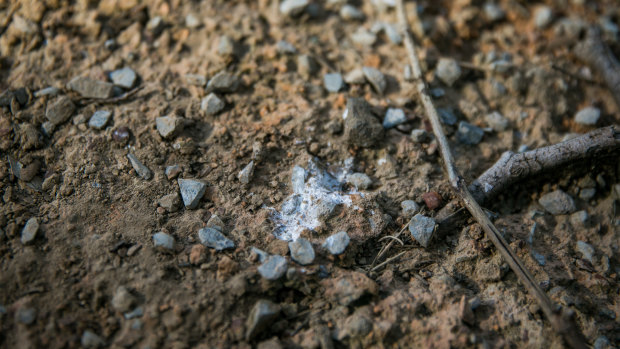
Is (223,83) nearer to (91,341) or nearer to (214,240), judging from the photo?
(214,240)

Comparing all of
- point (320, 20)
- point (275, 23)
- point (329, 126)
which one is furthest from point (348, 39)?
point (329, 126)

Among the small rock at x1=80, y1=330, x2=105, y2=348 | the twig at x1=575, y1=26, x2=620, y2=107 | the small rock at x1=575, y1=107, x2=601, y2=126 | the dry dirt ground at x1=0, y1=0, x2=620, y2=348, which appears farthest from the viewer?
the twig at x1=575, y1=26, x2=620, y2=107

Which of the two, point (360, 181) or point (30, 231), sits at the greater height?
point (30, 231)

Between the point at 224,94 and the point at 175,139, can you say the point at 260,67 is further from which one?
the point at 175,139

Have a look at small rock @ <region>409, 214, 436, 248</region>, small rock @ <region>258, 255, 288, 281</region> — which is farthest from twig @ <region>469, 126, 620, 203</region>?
small rock @ <region>258, 255, 288, 281</region>

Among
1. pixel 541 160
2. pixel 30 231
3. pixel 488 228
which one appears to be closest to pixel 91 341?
pixel 30 231

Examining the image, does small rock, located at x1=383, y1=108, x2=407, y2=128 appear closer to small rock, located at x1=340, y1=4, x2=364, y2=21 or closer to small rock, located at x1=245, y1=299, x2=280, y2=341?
small rock, located at x1=340, y1=4, x2=364, y2=21
